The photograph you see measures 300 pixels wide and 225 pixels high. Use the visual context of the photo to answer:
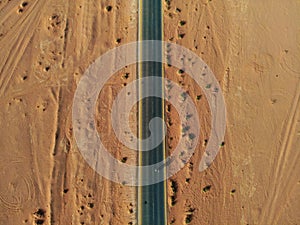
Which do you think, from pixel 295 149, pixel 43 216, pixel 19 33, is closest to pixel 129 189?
pixel 43 216

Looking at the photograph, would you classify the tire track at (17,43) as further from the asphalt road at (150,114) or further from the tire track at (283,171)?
the tire track at (283,171)

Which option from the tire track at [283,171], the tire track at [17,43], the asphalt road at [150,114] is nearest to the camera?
the asphalt road at [150,114]

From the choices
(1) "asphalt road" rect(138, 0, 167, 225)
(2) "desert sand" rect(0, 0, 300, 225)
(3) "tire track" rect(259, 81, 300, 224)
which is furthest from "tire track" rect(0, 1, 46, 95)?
(3) "tire track" rect(259, 81, 300, 224)

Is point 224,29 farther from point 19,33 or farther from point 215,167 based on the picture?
point 19,33

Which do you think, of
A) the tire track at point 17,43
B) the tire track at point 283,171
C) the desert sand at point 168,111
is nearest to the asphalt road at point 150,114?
the desert sand at point 168,111

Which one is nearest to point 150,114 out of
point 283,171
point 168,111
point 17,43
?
point 168,111

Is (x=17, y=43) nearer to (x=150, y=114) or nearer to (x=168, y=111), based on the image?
(x=150, y=114)
